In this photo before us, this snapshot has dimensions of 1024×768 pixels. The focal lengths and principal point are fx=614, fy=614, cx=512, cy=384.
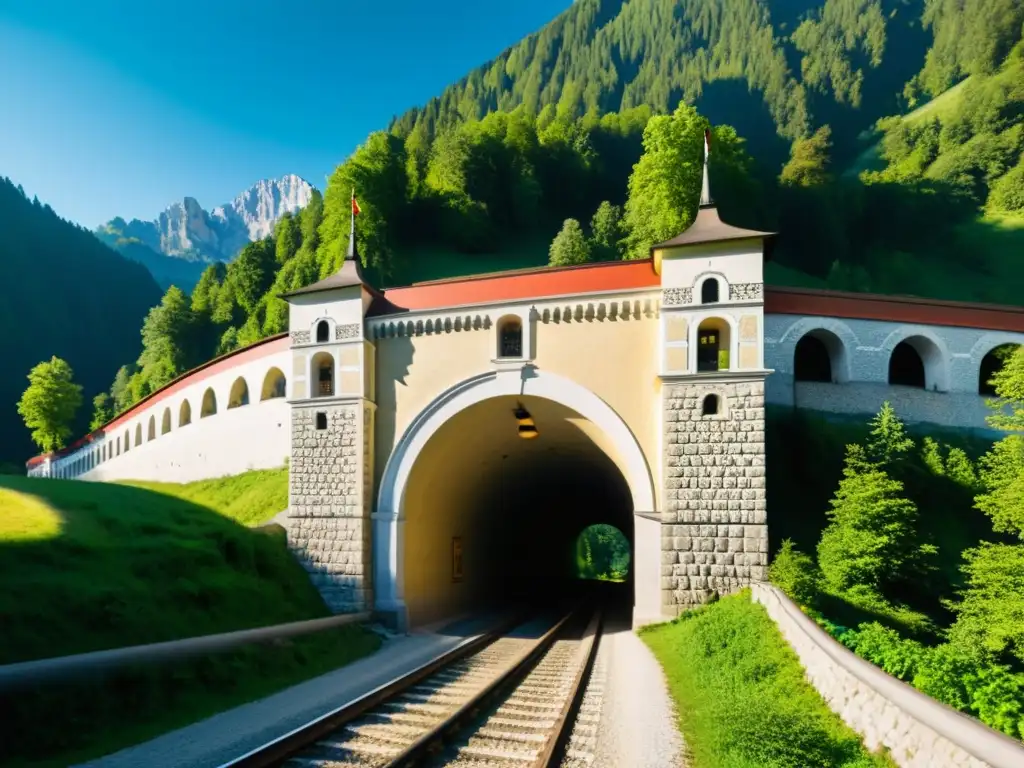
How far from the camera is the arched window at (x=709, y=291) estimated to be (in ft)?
46.7

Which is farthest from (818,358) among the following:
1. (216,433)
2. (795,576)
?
(216,433)

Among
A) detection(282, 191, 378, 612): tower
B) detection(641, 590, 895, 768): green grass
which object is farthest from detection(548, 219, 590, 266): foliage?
detection(641, 590, 895, 768): green grass

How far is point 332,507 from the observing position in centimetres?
1627

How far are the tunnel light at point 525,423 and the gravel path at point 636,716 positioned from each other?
617cm

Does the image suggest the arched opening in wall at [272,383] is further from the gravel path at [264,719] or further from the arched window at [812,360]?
the arched window at [812,360]

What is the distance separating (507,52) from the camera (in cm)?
10456

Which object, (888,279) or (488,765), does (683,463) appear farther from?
(888,279)

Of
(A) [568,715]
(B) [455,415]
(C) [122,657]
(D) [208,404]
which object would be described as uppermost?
(D) [208,404]

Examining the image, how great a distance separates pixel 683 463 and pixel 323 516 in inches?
368

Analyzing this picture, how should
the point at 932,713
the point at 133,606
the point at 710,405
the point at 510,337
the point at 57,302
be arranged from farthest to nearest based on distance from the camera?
the point at 57,302 < the point at 510,337 < the point at 710,405 < the point at 133,606 < the point at 932,713

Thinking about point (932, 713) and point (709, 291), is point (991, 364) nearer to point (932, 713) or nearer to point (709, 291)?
point (709, 291)

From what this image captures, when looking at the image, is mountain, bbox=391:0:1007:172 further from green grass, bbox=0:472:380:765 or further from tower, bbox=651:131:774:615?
green grass, bbox=0:472:380:765

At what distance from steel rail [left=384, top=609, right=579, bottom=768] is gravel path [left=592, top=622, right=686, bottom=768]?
149 cm

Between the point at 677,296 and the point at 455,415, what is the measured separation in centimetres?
626
